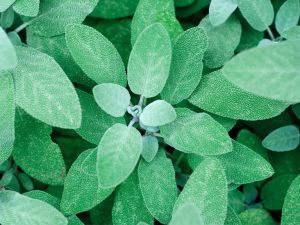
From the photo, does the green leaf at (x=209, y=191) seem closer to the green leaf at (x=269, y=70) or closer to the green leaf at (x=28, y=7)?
the green leaf at (x=269, y=70)

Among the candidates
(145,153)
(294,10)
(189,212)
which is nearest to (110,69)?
(145,153)

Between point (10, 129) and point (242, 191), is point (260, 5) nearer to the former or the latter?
point (242, 191)

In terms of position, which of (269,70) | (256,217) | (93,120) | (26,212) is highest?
(269,70)

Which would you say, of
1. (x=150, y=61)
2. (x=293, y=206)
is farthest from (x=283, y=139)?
(x=150, y=61)

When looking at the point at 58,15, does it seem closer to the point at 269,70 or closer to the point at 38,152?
the point at 38,152

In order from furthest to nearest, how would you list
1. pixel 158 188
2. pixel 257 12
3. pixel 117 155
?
pixel 257 12 → pixel 158 188 → pixel 117 155

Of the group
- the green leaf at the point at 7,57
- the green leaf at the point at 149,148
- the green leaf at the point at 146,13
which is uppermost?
the green leaf at the point at 146,13

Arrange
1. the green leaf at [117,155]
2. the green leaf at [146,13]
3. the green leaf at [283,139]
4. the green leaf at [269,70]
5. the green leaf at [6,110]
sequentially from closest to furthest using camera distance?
the green leaf at [269,70] < the green leaf at [117,155] < the green leaf at [6,110] < the green leaf at [146,13] < the green leaf at [283,139]

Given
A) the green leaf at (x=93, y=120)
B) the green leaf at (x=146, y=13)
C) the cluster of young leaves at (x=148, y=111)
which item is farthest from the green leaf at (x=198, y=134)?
the green leaf at (x=146, y=13)
